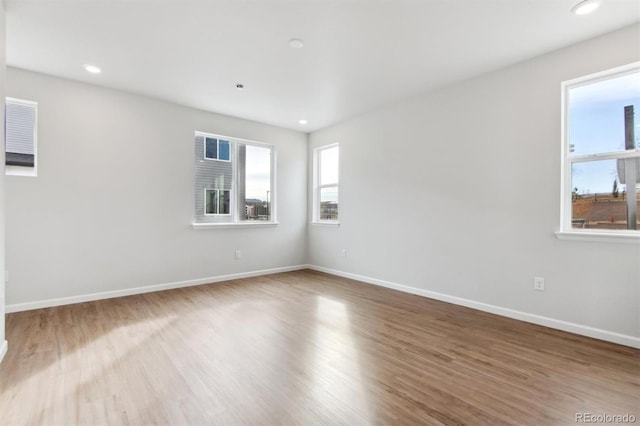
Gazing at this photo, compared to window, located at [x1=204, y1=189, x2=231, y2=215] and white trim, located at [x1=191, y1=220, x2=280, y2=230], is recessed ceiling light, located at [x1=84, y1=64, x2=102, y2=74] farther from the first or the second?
white trim, located at [x1=191, y1=220, x2=280, y2=230]

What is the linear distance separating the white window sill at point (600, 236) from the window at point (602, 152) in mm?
64

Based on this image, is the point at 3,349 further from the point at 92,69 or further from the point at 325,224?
the point at 325,224

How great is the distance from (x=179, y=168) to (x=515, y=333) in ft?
14.6

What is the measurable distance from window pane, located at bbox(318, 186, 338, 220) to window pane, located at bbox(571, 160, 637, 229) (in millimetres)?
3291

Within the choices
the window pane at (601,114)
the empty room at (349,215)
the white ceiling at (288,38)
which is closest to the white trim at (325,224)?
the empty room at (349,215)

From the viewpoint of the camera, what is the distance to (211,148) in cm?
473

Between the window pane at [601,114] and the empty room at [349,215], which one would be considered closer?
the empty room at [349,215]

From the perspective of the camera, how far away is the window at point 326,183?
5.40 meters

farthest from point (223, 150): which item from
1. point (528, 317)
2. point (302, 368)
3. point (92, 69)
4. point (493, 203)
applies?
point (528, 317)

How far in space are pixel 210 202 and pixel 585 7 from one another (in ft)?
15.2

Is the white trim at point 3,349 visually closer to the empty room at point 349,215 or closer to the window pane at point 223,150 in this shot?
the empty room at point 349,215

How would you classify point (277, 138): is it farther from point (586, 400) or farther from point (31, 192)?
point (586, 400)

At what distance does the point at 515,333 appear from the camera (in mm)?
2723

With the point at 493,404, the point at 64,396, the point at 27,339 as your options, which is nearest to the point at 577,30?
the point at 493,404
